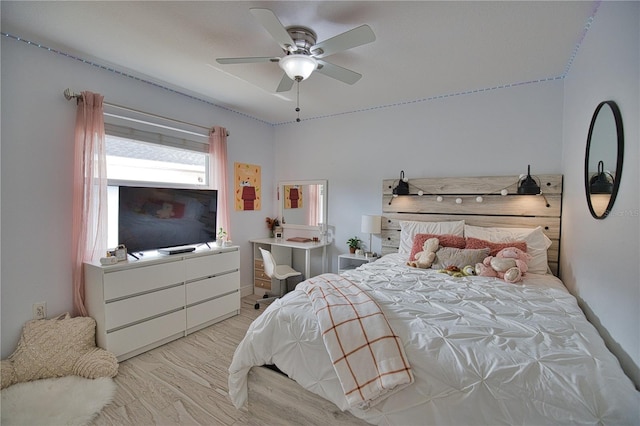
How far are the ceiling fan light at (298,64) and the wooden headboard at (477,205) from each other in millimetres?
2008

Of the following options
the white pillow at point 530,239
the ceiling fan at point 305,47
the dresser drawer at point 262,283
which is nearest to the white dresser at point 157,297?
the dresser drawer at point 262,283

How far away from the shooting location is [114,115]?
2.74 metres

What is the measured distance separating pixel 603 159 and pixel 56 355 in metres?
4.04

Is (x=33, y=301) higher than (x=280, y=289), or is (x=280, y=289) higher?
(x=33, y=301)

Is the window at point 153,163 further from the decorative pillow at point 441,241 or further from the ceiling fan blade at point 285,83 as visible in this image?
the decorative pillow at point 441,241

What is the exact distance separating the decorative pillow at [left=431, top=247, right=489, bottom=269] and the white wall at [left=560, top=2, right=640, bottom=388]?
0.67 meters

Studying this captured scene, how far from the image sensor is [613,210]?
1584 millimetres

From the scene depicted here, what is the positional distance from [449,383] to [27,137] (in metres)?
3.31

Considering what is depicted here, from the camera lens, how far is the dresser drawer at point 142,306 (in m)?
2.40

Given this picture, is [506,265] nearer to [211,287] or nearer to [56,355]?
[211,287]

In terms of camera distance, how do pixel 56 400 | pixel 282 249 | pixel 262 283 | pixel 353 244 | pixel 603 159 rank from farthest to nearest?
pixel 282 249
pixel 262 283
pixel 353 244
pixel 56 400
pixel 603 159

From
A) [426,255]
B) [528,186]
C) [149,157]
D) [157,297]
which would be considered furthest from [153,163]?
[528,186]

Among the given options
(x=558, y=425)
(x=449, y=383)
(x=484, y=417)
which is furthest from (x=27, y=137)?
(x=558, y=425)

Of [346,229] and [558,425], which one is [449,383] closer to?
[558,425]
